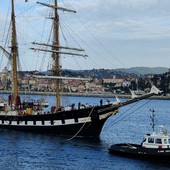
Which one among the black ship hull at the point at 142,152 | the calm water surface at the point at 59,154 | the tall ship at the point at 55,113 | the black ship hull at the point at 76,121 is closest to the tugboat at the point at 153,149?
the black ship hull at the point at 142,152

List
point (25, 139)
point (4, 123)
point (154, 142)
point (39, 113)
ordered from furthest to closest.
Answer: point (4, 123), point (39, 113), point (25, 139), point (154, 142)

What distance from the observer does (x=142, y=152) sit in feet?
131

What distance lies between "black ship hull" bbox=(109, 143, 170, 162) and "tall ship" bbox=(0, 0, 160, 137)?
9.60m

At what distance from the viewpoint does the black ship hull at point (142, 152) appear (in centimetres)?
3891

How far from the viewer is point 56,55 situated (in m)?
59.3

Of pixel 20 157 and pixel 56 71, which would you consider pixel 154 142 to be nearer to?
pixel 20 157

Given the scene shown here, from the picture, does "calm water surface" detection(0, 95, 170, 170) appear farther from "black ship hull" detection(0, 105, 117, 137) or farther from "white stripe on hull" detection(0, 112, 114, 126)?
"white stripe on hull" detection(0, 112, 114, 126)

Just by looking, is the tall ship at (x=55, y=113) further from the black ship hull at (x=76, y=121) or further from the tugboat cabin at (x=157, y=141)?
the tugboat cabin at (x=157, y=141)

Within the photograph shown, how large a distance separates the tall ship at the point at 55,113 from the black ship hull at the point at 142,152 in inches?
378

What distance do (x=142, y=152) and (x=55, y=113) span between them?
52.6 feet

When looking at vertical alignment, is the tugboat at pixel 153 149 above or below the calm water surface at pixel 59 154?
above

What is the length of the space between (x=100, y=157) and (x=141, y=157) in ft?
11.5

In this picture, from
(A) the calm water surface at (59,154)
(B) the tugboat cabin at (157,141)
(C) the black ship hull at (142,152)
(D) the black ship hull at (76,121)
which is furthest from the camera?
(D) the black ship hull at (76,121)

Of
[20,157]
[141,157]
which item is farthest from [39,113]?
[141,157]
